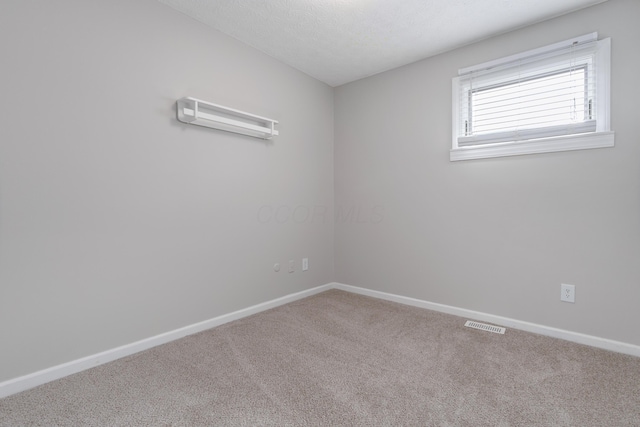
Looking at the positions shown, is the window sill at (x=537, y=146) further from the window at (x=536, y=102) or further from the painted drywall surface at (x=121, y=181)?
the painted drywall surface at (x=121, y=181)

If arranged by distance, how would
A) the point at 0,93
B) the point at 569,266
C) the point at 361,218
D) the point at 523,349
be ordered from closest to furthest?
the point at 0,93
the point at 523,349
the point at 569,266
the point at 361,218

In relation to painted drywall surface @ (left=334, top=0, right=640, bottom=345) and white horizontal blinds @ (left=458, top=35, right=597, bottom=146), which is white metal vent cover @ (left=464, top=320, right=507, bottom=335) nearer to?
painted drywall surface @ (left=334, top=0, right=640, bottom=345)

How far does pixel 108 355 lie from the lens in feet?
5.90

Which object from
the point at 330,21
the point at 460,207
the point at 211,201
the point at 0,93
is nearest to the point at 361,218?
the point at 460,207

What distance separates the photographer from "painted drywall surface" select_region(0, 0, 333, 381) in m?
1.52

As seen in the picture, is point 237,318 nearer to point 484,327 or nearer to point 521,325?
point 484,327

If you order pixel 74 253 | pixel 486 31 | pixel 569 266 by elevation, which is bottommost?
pixel 569 266

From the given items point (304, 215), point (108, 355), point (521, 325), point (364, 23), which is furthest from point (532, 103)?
point (108, 355)

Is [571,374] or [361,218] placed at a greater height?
[361,218]

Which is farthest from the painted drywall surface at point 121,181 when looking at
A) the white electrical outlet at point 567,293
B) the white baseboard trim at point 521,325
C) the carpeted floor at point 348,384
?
the white electrical outlet at point 567,293

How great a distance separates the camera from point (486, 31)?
7.47 ft

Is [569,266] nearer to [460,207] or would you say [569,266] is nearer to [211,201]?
[460,207]

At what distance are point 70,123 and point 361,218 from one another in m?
2.41

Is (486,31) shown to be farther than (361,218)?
No
